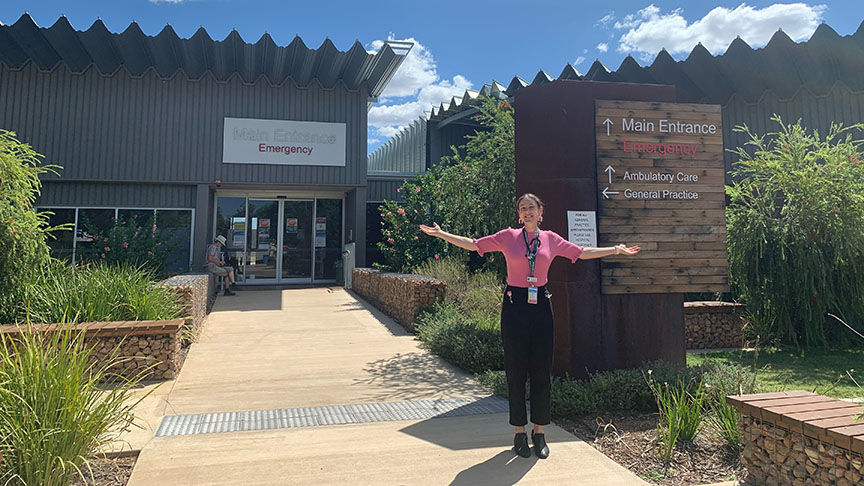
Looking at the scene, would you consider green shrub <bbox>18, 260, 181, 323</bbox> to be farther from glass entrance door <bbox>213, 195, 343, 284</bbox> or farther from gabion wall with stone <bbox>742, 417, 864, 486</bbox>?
glass entrance door <bbox>213, 195, 343, 284</bbox>

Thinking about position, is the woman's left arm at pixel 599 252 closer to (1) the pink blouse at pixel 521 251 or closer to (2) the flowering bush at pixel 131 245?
(1) the pink blouse at pixel 521 251

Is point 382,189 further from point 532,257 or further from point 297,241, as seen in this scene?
point 532,257

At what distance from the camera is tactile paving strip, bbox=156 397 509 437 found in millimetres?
4156

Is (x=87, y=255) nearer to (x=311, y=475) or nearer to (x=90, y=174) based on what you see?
(x=90, y=174)

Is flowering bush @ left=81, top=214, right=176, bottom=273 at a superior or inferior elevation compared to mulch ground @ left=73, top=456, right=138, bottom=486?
superior

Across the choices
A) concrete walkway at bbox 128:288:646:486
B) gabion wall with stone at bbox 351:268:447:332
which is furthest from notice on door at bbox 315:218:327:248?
concrete walkway at bbox 128:288:646:486

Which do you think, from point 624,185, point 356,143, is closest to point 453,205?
point 624,185

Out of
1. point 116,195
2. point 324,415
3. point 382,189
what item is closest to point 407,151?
point 382,189

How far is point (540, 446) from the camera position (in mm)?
3656

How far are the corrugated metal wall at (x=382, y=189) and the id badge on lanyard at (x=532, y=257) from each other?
13116 millimetres

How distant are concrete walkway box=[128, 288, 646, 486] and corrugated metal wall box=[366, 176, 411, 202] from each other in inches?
347

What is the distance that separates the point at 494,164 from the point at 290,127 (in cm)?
925

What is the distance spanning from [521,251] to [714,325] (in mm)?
6035

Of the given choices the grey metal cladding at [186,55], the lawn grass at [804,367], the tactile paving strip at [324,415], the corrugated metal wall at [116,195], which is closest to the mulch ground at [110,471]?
the tactile paving strip at [324,415]
